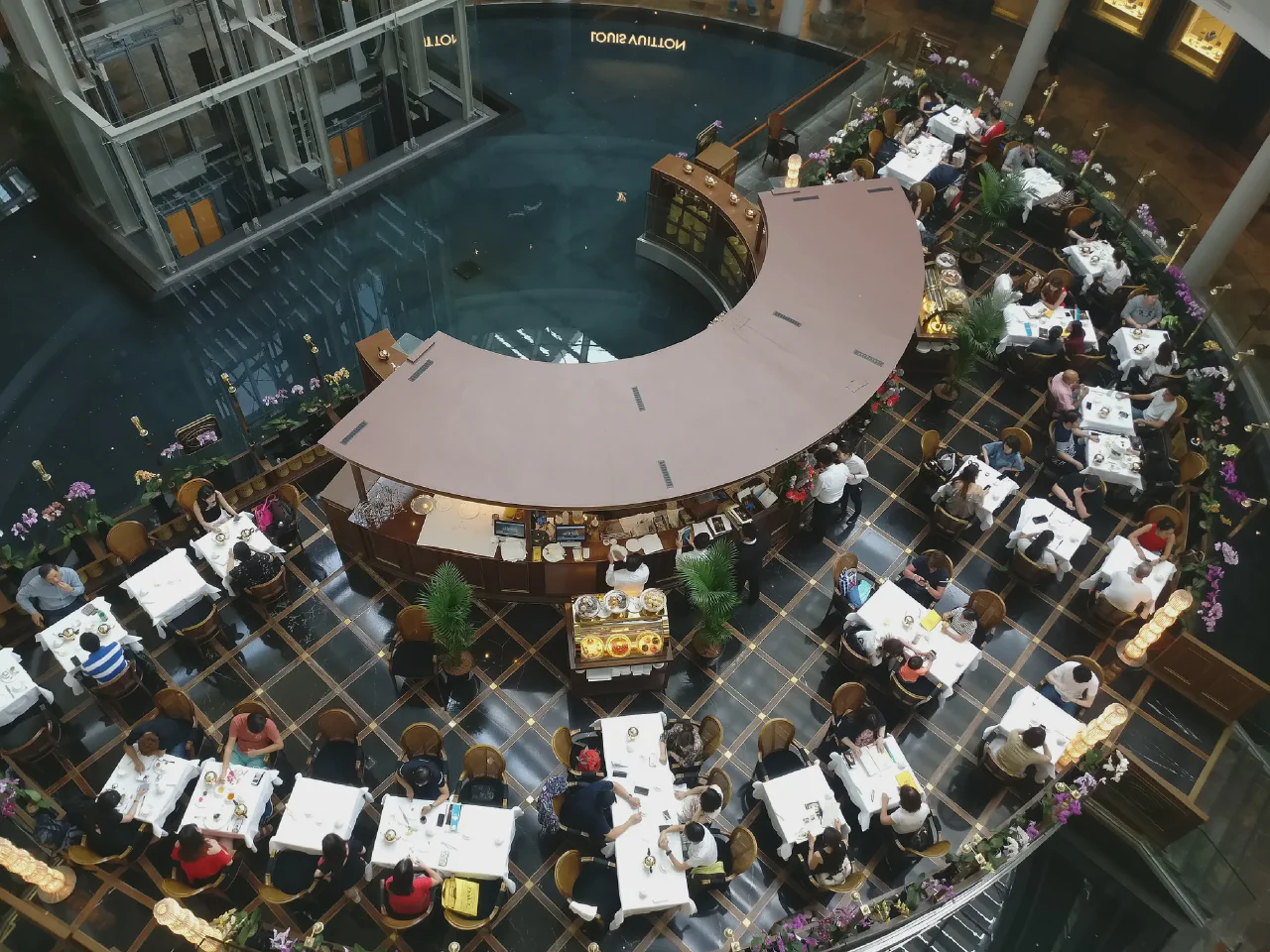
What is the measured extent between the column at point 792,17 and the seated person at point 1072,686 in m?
14.3

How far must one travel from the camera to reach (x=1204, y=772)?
34.2 ft

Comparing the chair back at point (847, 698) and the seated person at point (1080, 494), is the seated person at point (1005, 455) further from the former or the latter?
the chair back at point (847, 698)

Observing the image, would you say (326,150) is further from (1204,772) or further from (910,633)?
(1204,772)

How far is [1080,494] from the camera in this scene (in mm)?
12367

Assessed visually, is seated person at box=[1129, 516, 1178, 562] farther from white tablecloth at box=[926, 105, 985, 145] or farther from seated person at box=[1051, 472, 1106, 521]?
white tablecloth at box=[926, 105, 985, 145]

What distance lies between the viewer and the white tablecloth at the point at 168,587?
34.2ft

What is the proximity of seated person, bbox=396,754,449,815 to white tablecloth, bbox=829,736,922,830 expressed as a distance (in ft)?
13.0

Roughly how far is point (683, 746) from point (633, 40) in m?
15.2

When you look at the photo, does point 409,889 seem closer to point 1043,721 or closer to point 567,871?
point 567,871

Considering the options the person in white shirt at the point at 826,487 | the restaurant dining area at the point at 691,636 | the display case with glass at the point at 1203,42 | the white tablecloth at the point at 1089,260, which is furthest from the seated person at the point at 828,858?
the display case with glass at the point at 1203,42

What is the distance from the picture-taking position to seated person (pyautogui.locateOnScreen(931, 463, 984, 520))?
11.5 meters

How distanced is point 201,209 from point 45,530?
6.10 metres

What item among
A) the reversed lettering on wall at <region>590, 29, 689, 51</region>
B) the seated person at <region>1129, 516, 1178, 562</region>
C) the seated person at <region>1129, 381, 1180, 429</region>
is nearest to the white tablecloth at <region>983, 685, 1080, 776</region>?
the seated person at <region>1129, 516, 1178, 562</region>

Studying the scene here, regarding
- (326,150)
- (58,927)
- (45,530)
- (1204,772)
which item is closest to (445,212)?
(326,150)
